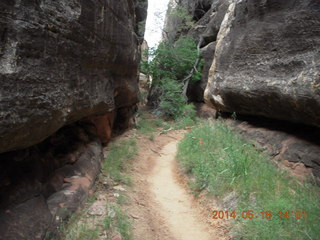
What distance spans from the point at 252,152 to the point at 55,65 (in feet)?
14.2

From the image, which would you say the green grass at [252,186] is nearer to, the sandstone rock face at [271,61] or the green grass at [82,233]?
the sandstone rock face at [271,61]

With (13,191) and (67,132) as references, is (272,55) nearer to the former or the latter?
(67,132)

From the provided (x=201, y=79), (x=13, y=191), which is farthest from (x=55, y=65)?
(x=201, y=79)

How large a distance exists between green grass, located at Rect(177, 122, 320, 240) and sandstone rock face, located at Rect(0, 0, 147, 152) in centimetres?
276

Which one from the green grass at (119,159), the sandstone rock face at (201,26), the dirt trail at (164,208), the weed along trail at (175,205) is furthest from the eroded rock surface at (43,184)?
the sandstone rock face at (201,26)

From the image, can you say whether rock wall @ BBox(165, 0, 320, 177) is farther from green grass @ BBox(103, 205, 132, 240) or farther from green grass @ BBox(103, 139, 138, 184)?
green grass @ BBox(103, 205, 132, 240)

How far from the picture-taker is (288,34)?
4781mm

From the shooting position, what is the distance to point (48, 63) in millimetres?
3094

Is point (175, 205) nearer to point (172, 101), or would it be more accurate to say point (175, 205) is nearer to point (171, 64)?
point (172, 101)
